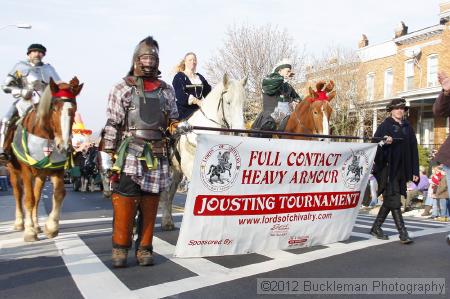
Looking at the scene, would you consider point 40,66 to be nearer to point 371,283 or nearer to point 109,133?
point 109,133

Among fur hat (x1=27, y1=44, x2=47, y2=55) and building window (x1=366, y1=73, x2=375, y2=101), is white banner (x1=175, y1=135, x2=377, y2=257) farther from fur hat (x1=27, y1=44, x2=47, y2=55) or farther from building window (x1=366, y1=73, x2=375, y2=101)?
building window (x1=366, y1=73, x2=375, y2=101)

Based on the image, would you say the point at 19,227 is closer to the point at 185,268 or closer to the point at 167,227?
the point at 167,227

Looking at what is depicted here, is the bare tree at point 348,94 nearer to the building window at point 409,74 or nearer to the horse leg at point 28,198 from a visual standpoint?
the building window at point 409,74

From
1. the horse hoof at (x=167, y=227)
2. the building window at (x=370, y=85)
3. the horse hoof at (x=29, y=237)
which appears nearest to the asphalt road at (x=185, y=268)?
the horse hoof at (x=29, y=237)

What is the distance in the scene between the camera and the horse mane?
702 cm

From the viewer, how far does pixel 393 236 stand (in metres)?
8.27

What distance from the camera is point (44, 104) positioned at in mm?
7102

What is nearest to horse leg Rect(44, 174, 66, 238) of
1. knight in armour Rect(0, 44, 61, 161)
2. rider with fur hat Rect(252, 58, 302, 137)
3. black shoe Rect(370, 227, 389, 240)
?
knight in armour Rect(0, 44, 61, 161)

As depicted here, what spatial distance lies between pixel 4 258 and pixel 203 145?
2866mm

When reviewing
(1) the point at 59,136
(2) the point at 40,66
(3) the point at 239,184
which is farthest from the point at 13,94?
(3) the point at 239,184

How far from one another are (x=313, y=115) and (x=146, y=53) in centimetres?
366

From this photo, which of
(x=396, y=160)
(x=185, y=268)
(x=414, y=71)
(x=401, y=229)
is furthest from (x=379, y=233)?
(x=414, y=71)

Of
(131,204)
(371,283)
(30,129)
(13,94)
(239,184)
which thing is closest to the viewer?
(371,283)

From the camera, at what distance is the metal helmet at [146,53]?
19.0 feet
